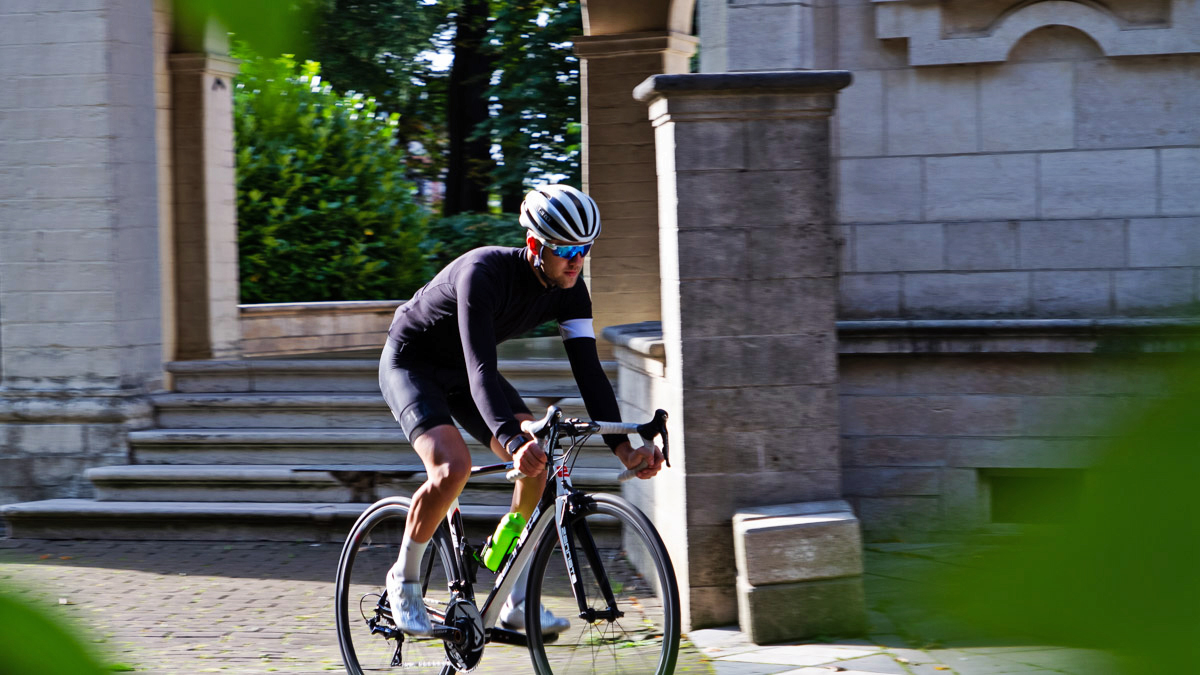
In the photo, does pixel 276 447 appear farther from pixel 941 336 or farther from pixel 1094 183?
pixel 1094 183

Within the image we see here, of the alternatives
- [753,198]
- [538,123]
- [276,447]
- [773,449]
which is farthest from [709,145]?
[538,123]

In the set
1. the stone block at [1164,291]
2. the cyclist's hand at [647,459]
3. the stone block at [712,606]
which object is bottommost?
the stone block at [712,606]

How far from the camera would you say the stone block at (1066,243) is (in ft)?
19.7

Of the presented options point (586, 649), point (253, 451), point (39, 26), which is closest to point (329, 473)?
point (253, 451)

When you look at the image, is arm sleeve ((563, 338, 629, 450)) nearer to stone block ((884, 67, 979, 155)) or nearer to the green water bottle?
the green water bottle

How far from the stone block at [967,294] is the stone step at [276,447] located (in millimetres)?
2665

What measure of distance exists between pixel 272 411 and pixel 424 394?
4.38 metres

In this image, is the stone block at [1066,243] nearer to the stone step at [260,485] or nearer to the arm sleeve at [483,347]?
the stone step at [260,485]

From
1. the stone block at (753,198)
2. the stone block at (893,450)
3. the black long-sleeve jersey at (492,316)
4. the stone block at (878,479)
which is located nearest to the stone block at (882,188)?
the stone block at (893,450)

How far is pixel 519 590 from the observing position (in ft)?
13.1

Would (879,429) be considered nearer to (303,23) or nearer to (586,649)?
(586,649)

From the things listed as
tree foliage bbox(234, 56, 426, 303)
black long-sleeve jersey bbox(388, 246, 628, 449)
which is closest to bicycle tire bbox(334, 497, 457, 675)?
black long-sleeve jersey bbox(388, 246, 628, 449)

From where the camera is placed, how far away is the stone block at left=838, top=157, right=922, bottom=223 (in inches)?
242

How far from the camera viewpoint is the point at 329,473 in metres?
7.35
